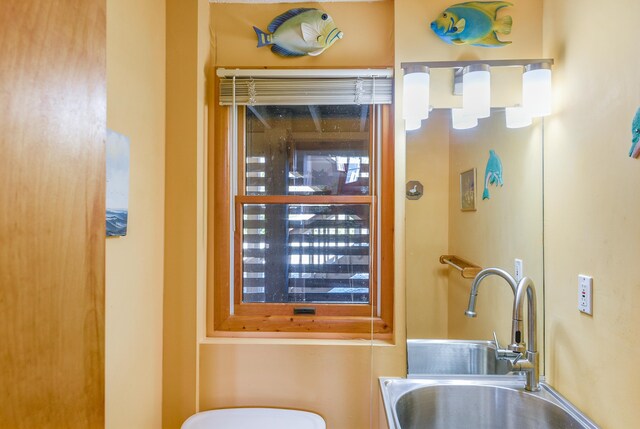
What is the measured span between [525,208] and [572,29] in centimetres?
70

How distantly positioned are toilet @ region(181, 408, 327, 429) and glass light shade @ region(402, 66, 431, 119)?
1378mm

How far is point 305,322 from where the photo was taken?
5.14 ft

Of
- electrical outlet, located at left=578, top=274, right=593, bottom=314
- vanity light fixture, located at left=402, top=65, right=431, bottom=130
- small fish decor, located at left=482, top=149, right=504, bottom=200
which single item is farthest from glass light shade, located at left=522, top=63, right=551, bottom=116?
electrical outlet, located at left=578, top=274, right=593, bottom=314

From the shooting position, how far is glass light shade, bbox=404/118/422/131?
145 cm

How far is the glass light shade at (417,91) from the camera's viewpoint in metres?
1.37

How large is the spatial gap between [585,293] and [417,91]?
3.17 feet

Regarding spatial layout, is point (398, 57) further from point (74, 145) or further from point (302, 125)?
point (74, 145)

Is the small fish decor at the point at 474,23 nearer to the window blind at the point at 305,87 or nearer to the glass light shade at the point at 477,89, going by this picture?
the glass light shade at the point at 477,89

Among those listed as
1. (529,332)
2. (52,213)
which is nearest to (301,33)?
(52,213)

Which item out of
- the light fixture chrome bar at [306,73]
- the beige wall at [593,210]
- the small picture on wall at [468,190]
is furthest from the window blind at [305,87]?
the beige wall at [593,210]

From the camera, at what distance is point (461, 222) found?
4.84ft

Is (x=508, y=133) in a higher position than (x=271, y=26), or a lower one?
lower

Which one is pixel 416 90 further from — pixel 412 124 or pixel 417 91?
pixel 412 124

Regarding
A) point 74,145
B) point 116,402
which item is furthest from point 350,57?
point 116,402
